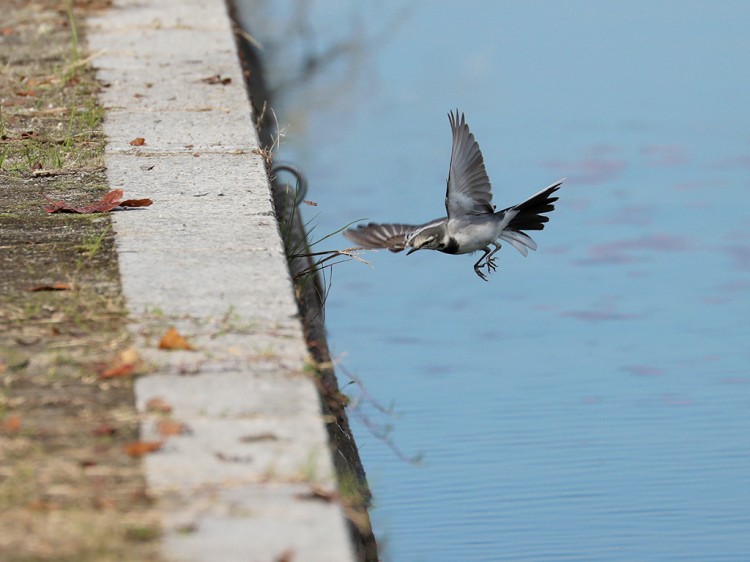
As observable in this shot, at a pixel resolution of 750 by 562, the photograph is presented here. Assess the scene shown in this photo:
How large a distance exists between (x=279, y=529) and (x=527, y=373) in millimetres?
2892

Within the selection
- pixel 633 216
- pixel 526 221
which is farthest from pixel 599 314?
pixel 526 221

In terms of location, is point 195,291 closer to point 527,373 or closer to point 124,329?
point 124,329

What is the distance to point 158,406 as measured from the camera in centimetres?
257

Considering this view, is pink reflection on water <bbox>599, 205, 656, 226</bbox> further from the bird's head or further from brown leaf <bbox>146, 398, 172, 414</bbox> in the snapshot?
brown leaf <bbox>146, 398, 172, 414</bbox>

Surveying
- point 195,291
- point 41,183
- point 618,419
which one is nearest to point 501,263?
point 618,419

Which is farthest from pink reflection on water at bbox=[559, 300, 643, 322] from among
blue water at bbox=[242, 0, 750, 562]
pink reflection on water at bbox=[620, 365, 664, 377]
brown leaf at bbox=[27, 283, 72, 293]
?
brown leaf at bbox=[27, 283, 72, 293]

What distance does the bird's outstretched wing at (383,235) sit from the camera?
366cm

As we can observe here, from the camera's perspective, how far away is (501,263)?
6.02 m

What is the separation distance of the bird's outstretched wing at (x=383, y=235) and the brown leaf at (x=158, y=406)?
1.18 meters

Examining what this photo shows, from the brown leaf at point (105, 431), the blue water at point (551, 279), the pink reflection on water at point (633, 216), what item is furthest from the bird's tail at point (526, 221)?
the pink reflection on water at point (633, 216)

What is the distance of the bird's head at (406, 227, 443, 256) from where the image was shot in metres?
3.51

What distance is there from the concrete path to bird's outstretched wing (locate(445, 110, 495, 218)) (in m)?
0.54

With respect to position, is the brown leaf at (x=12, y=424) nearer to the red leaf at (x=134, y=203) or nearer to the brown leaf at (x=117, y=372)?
the brown leaf at (x=117, y=372)

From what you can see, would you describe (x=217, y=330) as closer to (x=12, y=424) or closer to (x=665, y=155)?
(x=12, y=424)
